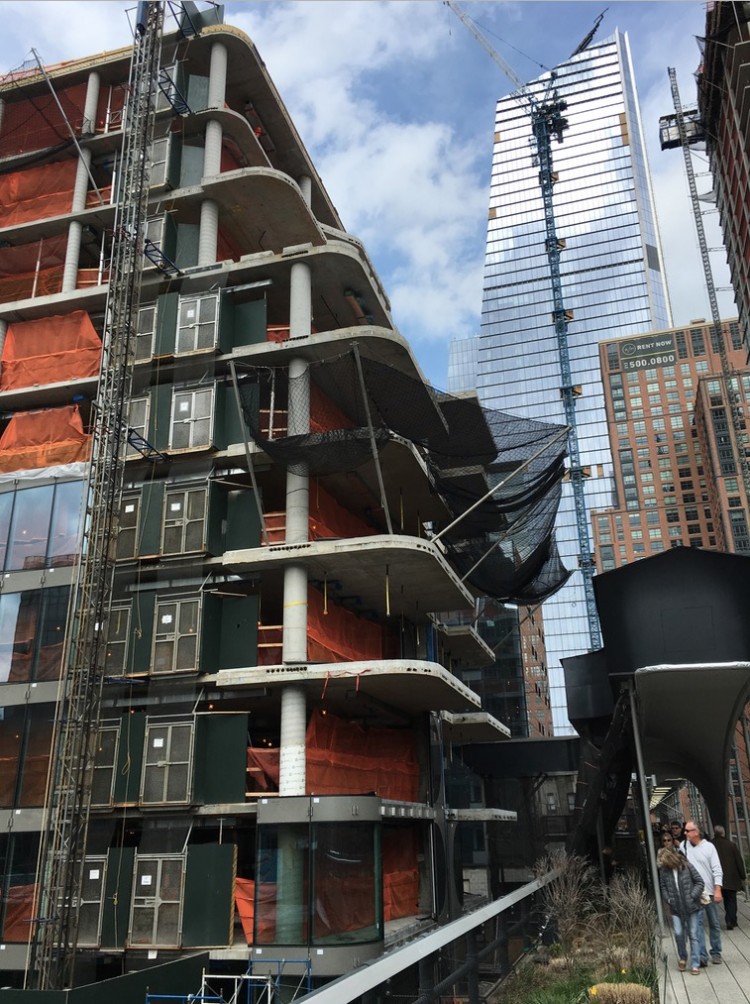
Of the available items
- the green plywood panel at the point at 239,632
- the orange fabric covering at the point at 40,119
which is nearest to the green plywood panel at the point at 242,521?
the green plywood panel at the point at 239,632

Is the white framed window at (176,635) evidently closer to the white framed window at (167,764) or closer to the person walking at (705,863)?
the white framed window at (167,764)

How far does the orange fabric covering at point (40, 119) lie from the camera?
3269 centimetres

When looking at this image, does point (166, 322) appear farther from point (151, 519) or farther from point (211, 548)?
point (211, 548)

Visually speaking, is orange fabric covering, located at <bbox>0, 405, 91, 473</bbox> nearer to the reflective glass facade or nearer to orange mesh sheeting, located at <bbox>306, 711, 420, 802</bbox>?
orange mesh sheeting, located at <bbox>306, 711, 420, 802</bbox>

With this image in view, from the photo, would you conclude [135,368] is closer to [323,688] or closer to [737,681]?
[323,688]

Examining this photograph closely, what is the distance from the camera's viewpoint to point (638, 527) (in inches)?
5758

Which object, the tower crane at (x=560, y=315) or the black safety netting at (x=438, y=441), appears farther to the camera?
the tower crane at (x=560, y=315)

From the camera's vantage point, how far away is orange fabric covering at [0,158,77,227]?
31547mm

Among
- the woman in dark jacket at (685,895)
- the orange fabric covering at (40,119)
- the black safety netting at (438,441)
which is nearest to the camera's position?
the woman in dark jacket at (685,895)

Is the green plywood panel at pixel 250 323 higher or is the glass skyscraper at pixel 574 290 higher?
the glass skyscraper at pixel 574 290

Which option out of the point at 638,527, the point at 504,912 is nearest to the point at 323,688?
the point at 504,912

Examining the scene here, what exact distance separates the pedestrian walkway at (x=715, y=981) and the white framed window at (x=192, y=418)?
17.2 metres

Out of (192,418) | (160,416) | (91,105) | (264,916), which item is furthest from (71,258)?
(264,916)

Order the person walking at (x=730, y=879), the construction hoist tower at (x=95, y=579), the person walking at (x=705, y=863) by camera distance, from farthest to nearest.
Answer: the construction hoist tower at (x=95, y=579), the person walking at (x=730, y=879), the person walking at (x=705, y=863)
